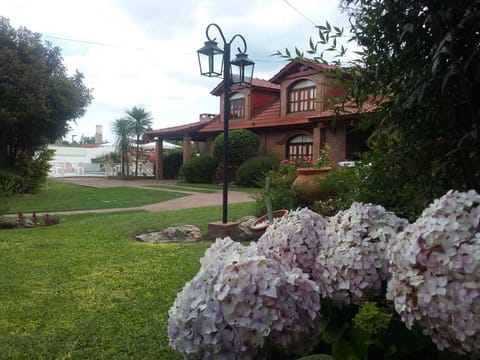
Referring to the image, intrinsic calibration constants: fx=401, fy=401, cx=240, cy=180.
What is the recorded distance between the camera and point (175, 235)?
6348mm

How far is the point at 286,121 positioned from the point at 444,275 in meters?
17.0

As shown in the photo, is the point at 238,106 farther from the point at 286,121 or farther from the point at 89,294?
the point at 89,294

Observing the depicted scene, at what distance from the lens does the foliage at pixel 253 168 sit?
55.7 feet

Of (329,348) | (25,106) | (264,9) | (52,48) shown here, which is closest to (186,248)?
(329,348)

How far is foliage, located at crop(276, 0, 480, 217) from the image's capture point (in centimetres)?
146

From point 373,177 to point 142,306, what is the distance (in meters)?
1.97

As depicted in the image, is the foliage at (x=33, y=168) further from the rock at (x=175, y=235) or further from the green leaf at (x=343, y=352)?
the green leaf at (x=343, y=352)

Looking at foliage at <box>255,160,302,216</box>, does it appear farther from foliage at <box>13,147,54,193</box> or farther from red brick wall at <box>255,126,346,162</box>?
foliage at <box>13,147,54,193</box>

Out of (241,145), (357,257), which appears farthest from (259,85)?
(357,257)

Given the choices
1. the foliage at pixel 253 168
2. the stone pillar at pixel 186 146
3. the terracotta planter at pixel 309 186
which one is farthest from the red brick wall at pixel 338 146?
the stone pillar at pixel 186 146

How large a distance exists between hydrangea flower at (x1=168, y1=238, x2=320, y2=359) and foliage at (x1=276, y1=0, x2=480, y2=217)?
2.40ft

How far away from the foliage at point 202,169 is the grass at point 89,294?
14064mm

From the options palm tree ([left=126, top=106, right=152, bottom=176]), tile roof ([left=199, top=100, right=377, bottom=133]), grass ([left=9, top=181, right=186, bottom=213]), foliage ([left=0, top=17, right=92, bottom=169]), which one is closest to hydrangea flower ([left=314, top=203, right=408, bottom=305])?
grass ([left=9, top=181, right=186, bottom=213])

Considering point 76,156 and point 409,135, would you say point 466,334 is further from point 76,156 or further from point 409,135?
point 76,156
